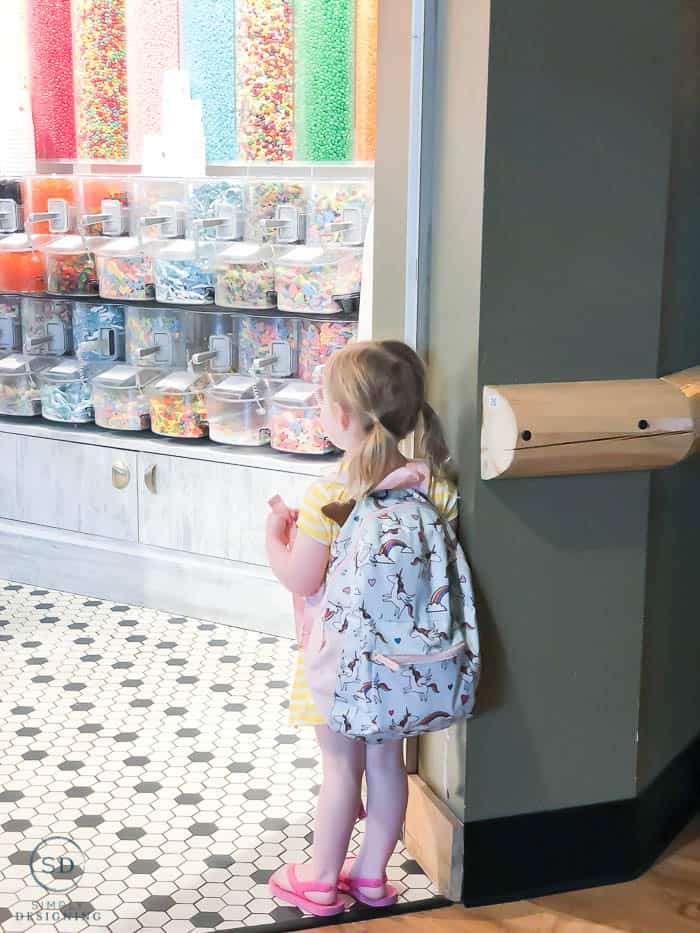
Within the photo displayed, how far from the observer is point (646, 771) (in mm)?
2430

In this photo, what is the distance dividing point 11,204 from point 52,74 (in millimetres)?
453

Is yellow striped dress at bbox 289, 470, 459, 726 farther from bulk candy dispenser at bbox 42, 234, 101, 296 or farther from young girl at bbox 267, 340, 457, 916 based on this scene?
bulk candy dispenser at bbox 42, 234, 101, 296

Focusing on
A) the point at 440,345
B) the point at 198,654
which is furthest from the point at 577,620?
the point at 198,654

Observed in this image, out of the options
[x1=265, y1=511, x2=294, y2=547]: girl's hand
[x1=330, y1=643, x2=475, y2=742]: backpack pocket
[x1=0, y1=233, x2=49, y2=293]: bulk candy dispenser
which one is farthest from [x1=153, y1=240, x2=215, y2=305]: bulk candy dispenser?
[x1=330, y1=643, x2=475, y2=742]: backpack pocket

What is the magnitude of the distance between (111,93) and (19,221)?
50 cm

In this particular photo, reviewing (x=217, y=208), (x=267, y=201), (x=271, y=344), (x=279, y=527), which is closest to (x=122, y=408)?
(x=271, y=344)

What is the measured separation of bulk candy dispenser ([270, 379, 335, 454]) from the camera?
3586 millimetres

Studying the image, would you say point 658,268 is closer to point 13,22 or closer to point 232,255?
point 232,255

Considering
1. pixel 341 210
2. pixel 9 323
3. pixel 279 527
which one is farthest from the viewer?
pixel 9 323

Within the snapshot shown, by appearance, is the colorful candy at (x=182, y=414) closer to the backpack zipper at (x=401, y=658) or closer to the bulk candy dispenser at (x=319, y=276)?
the bulk candy dispenser at (x=319, y=276)

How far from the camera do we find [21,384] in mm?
4074

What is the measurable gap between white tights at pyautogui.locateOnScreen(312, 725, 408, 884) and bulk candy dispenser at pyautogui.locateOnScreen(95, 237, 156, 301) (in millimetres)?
1944

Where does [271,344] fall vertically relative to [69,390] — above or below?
above

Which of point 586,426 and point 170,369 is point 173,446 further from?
point 586,426
